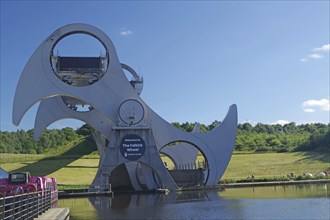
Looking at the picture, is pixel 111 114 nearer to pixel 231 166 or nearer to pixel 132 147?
pixel 132 147

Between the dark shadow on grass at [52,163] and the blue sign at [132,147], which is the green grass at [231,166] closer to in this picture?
the dark shadow on grass at [52,163]

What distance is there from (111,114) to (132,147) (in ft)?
11.0

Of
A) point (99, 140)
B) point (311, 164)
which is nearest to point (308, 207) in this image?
point (99, 140)

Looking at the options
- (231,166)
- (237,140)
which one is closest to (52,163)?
(231,166)

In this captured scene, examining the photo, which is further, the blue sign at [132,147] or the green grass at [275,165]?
the green grass at [275,165]

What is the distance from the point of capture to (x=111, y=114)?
34.6 metres

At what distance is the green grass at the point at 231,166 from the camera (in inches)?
1796

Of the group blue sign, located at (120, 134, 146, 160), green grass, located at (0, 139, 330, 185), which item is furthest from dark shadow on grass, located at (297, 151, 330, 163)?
blue sign, located at (120, 134, 146, 160)

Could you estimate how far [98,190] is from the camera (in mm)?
32156

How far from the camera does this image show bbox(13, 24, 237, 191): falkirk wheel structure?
33.0 metres

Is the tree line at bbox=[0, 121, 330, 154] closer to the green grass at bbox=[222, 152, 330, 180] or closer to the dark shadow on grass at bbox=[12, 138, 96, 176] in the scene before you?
the dark shadow on grass at bbox=[12, 138, 96, 176]

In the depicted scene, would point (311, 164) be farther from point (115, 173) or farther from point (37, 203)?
point (37, 203)

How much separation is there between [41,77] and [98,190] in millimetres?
9923

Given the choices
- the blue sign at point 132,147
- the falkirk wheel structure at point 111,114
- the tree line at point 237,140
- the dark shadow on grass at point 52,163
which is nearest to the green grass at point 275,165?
the falkirk wheel structure at point 111,114
